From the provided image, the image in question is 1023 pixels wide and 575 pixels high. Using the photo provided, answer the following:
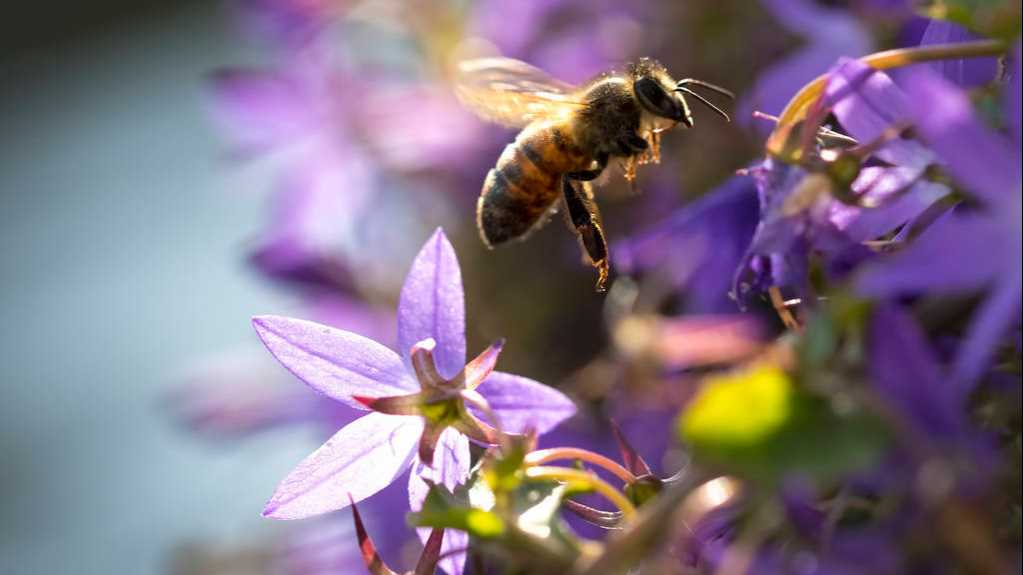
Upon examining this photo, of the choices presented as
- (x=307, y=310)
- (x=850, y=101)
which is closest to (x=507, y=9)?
(x=307, y=310)

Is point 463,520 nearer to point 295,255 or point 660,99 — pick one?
point 660,99

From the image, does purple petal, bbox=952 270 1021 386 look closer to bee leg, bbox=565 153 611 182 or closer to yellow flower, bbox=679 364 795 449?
yellow flower, bbox=679 364 795 449

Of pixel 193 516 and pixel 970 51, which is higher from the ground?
pixel 970 51

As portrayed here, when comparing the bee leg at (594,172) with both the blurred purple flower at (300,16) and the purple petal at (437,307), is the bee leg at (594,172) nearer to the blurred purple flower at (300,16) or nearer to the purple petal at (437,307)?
the purple petal at (437,307)

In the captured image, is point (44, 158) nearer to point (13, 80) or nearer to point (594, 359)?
point (13, 80)

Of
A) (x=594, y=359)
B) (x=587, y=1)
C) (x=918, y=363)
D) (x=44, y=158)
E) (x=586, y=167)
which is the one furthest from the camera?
(x=44, y=158)

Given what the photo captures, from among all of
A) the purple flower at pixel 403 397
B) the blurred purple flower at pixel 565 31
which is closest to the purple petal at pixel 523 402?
the purple flower at pixel 403 397

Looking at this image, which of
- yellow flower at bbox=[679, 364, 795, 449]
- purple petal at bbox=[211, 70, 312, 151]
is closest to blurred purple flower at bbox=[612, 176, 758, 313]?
yellow flower at bbox=[679, 364, 795, 449]
